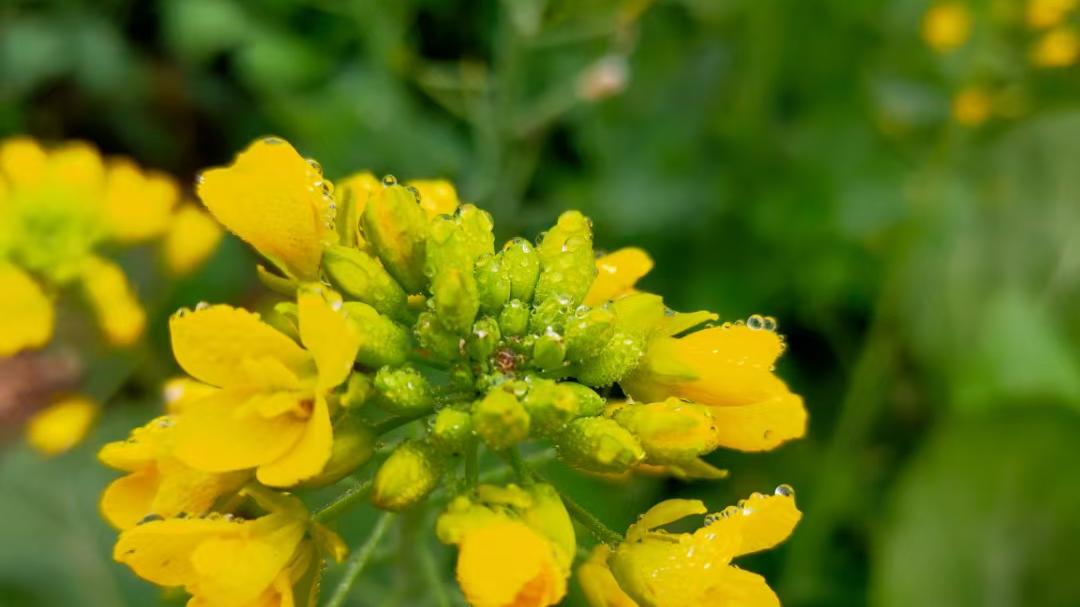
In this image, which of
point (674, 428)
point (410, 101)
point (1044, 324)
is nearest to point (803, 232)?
point (1044, 324)

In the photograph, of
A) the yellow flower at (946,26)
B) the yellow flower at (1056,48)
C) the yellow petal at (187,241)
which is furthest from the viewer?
the yellow flower at (1056,48)

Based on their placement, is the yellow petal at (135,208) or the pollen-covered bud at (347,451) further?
the yellow petal at (135,208)

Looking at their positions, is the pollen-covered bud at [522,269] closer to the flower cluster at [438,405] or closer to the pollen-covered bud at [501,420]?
the flower cluster at [438,405]

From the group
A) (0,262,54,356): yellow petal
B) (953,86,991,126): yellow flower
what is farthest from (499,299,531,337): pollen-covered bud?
(953,86,991,126): yellow flower

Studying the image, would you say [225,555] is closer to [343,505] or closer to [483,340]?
[343,505]

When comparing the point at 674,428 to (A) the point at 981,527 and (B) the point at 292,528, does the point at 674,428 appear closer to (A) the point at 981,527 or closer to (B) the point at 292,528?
(B) the point at 292,528

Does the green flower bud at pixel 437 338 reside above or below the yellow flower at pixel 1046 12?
below

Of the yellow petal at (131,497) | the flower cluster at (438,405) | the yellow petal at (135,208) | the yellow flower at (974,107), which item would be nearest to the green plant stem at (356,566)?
the flower cluster at (438,405)
